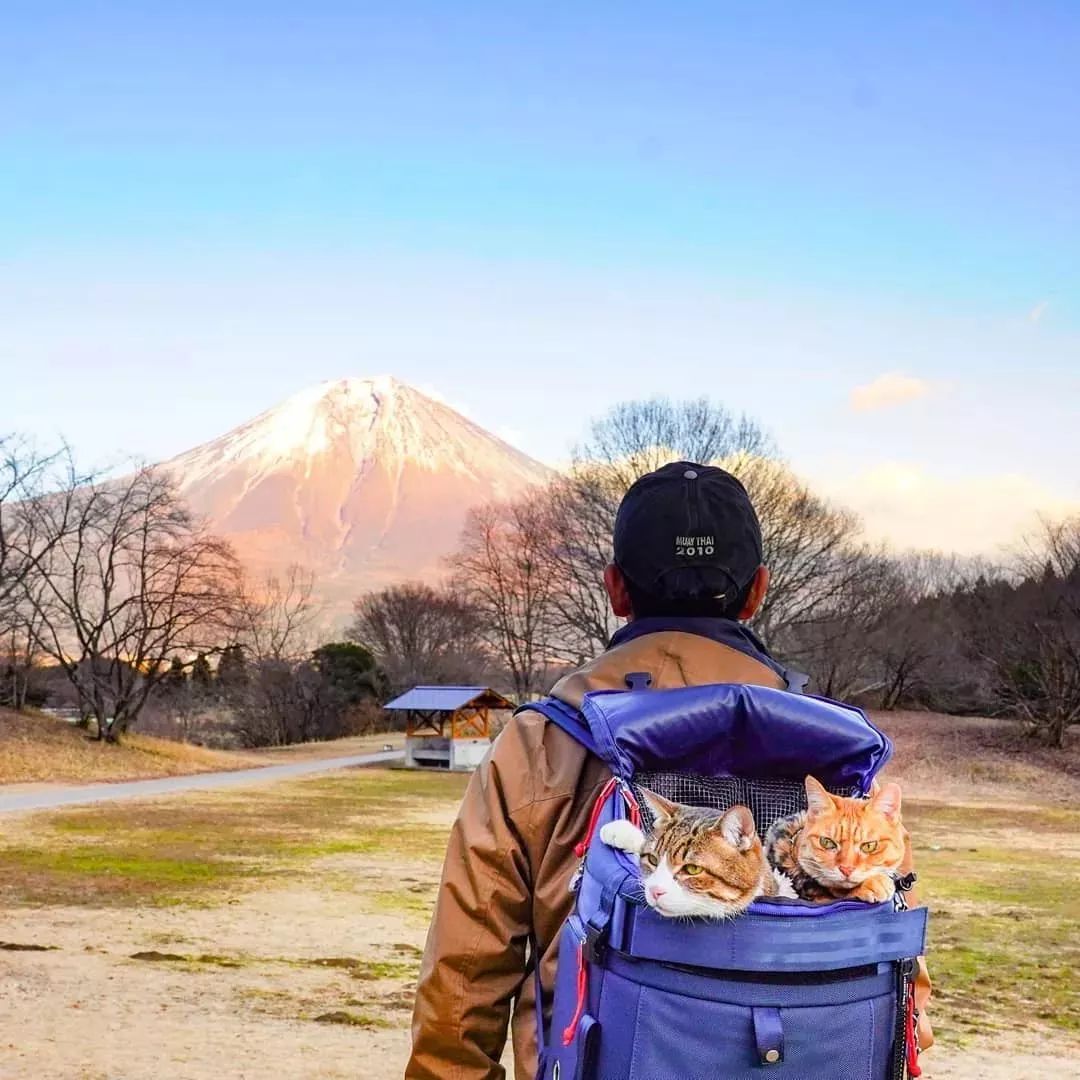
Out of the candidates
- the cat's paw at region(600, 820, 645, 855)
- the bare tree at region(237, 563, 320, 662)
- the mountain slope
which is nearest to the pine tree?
the bare tree at region(237, 563, 320, 662)

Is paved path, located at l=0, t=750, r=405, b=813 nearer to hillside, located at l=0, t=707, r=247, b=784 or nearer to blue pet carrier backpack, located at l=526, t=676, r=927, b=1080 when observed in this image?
hillside, located at l=0, t=707, r=247, b=784

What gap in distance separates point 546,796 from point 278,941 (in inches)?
381

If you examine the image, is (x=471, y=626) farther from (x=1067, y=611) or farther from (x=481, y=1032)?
(x=481, y=1032)

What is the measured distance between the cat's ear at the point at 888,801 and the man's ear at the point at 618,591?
591 millimetres

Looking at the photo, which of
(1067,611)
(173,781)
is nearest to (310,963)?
(173,781)

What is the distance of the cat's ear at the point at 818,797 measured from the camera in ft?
6.24

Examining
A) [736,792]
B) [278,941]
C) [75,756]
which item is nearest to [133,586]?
[75,756]

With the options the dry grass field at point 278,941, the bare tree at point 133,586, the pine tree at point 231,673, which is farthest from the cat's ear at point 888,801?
the pine tree at point 231,673

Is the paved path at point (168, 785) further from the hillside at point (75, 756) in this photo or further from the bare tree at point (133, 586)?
the bare tree at point (133, 586)

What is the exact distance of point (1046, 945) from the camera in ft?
40.0

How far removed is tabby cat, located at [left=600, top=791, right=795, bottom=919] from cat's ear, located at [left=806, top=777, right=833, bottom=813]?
111 mm

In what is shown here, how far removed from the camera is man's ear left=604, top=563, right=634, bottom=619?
2342 mm

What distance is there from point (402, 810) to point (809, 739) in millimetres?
23711

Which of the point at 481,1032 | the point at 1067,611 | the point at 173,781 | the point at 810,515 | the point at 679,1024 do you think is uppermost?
the point at 810,515
